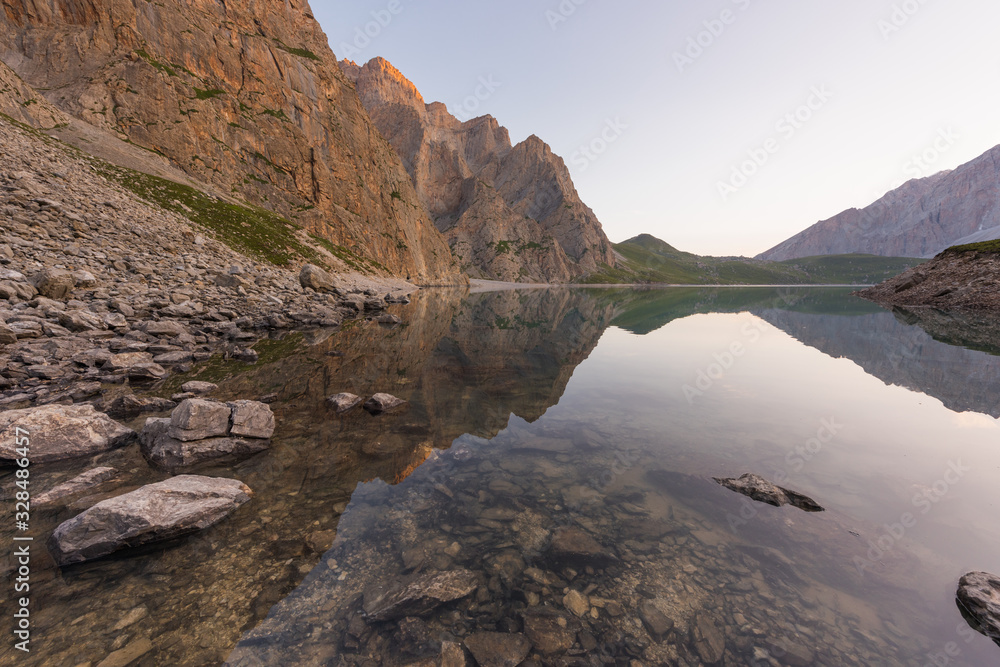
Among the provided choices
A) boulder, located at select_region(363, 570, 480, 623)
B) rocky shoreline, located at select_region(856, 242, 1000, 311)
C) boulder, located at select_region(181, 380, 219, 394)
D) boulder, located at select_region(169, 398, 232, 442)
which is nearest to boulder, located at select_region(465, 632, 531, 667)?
boulder, located at select_region(363, 570, 480, 623)

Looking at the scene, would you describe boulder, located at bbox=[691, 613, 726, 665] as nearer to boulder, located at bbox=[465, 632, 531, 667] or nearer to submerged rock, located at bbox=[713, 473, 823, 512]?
boulder, located at bbox=[465, 632, 531, 667]

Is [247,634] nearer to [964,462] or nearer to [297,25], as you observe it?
[964,462]

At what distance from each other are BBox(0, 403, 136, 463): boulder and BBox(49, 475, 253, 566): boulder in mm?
3527

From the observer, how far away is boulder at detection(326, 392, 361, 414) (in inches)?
489

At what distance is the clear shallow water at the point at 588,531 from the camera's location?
15.9 feet

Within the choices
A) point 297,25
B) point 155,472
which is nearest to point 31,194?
point 155,472

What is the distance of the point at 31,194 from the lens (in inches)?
989

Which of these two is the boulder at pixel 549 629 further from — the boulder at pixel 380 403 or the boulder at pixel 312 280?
the boulder at pixel 312 280

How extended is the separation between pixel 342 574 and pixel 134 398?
10.1 meters

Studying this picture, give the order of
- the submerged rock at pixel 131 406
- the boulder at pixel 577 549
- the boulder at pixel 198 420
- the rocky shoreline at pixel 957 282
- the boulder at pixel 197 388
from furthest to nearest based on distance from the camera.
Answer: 1. the rocky shoreline at pixel 957 282
2. the boulder at pixel 197 388
3. the submerged rock at pixel 131 406
4. the boulder at pixel 198 420
5. the boulder at pixel 577 549

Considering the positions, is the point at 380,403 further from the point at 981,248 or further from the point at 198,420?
the point at 981,248

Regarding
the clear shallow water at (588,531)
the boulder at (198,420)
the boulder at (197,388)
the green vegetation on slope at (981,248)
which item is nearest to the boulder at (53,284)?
the clear shallow water at (588,531)

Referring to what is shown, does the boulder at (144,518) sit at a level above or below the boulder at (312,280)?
below

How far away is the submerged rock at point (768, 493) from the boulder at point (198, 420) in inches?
497
